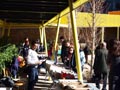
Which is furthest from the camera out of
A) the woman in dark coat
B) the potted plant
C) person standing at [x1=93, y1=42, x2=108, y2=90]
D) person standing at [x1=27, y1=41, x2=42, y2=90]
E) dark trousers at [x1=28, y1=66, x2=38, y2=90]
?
person standing at [x1=93, y1=42, x2=108, y2=90]

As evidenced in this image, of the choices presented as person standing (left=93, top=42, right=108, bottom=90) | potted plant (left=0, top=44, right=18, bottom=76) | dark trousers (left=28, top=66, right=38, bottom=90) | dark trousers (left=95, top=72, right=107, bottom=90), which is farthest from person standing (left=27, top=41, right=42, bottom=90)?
dark trousers (left=95, top=72, right=107, bottom=90)

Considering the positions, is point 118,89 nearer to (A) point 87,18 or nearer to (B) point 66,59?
(B) point 66,59

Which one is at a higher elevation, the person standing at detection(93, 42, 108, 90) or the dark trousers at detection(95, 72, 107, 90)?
the person standing at detection(93, 42, 108, 90)

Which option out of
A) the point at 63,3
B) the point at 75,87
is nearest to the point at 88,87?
the point at 75,87

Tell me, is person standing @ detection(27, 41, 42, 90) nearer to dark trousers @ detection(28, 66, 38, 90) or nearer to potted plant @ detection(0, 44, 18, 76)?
dark trousers @ detection(28, 66, 38, 90)

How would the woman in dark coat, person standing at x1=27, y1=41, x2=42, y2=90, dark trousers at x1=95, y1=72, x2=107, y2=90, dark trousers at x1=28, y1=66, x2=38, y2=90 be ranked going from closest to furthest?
1. the woman in dark coat
2. person standing at x1=27, y1=41, x2=42, y2=90
3. dark trousers at x1=28, y1=66, x2=38, y2=90
4. dark trousers at x1=95, y1=72, x2=107, y2=90

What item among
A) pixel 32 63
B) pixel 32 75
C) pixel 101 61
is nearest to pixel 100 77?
pixel 101 61

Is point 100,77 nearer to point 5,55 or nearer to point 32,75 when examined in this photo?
point 32,75

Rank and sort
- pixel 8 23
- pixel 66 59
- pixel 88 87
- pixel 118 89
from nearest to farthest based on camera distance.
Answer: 1. pixel 118 89
2. pixel 88 87
3. pixel 66 59
4. pixel 8 23

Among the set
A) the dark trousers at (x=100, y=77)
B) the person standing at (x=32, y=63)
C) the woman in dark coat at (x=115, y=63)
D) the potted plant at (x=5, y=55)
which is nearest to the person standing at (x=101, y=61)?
the dark trousers at (x=100, y=77)

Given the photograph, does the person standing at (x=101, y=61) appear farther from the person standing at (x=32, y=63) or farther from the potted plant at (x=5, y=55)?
the potted plant at (x=5, y=55)

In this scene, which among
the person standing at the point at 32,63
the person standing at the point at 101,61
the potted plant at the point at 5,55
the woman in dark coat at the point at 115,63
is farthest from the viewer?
the person standing at the point at 101,61

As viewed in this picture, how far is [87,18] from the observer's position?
2912 cm

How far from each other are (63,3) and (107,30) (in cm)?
3686
